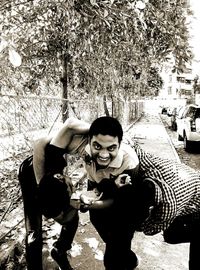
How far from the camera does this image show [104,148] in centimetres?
249

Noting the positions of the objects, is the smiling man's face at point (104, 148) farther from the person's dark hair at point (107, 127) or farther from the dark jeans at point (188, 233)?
the dark jeans at point (188, 233)

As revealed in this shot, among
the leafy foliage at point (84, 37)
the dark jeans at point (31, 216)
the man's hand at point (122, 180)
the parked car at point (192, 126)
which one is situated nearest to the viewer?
the man's hand at point (122, 180)

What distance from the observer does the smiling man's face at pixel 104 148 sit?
2.48 m

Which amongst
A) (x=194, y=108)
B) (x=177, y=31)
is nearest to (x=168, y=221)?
(x=177, y=31)

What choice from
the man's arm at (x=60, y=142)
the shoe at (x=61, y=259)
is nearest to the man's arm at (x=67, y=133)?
the man's arm at (x=60, y=142)

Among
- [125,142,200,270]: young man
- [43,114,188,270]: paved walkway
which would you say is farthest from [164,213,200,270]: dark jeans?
[43,114,188,270]: paved walkway

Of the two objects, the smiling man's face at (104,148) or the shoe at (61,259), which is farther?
the shoe at (61,259)

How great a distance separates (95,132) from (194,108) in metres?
11.9

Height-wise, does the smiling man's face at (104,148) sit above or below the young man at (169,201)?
above

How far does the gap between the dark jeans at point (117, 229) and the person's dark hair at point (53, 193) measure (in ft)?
0.87

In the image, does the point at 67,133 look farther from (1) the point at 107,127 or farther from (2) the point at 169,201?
(2) the point at 169,201

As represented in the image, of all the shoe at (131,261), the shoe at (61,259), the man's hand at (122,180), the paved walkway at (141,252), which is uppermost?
the man's hand at (122,180)

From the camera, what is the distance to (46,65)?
22.7 feet

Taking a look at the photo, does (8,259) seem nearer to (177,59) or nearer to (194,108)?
(177,59)
